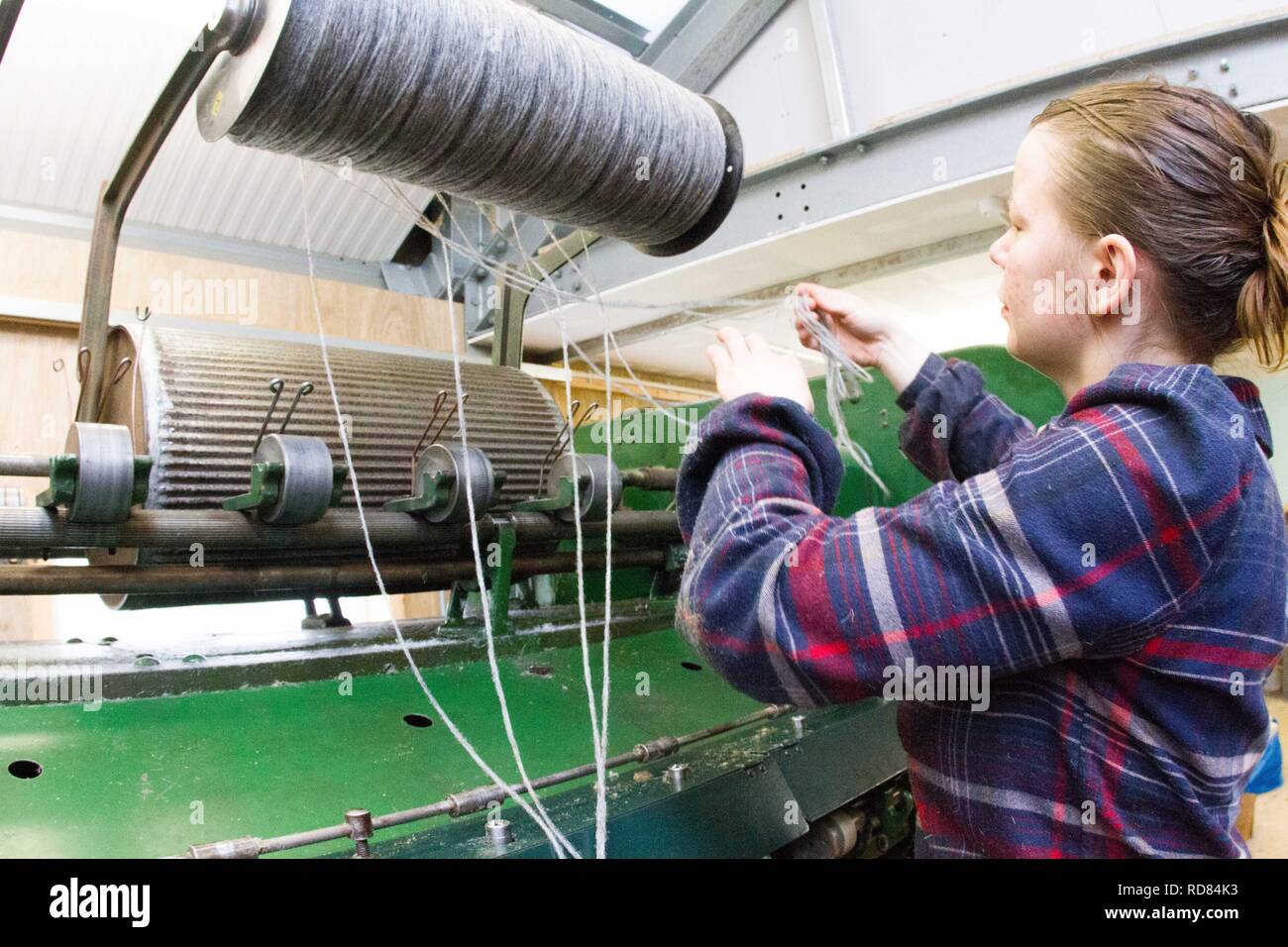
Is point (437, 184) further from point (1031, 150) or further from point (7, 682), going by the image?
point (7, 682)

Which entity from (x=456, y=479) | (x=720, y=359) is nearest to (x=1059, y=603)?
(x=720, y=359)

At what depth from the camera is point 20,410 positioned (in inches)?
125

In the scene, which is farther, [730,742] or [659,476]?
[659,476]

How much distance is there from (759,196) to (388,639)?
87.3 inches

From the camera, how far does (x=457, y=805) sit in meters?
0.93

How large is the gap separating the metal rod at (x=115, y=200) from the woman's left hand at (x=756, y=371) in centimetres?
62

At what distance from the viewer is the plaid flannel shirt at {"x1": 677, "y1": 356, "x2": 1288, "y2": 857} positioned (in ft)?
2.23

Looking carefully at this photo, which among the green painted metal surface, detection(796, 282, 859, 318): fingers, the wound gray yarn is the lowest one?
the green painted metal surface

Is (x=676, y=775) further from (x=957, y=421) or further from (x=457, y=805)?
(x=957, y=421)

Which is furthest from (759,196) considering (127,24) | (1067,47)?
(127,24)

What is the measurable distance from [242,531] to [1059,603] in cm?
108

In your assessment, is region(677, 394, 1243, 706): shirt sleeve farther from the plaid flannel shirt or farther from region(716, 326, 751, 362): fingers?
region(716, 326, 751, 362): fingers

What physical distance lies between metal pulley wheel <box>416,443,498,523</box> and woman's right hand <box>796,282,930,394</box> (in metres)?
0.55

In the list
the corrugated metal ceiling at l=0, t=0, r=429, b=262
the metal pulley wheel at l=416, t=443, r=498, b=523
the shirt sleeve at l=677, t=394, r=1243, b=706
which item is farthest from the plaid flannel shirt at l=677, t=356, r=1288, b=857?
the corrugated metal ceiling at l=0, t=0, r=429, b=262
